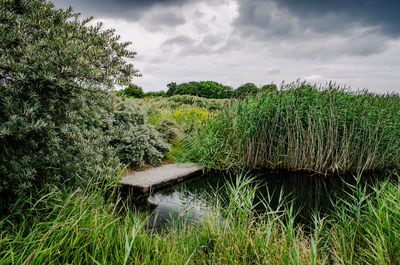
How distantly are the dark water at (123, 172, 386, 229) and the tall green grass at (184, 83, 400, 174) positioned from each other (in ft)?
1.32

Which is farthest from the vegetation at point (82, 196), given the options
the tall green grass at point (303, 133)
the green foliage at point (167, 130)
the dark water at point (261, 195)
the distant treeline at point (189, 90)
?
the distant treeline at point (189, 90)

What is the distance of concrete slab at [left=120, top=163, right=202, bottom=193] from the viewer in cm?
441

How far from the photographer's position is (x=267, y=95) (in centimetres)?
595

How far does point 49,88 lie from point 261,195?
3132mm

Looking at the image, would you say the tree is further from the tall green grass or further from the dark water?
the dark water

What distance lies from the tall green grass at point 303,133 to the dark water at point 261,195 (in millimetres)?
403

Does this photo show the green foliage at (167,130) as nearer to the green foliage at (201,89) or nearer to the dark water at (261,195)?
the dark water at (261,195)

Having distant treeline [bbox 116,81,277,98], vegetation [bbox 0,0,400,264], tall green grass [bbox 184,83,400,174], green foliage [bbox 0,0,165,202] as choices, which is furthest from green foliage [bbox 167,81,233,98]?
green foliage [bbox 0,0,165,202]

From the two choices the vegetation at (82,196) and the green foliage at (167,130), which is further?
the green foliage at (167,130)

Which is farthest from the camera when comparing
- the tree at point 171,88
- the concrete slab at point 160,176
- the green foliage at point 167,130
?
the tree at point 171,88

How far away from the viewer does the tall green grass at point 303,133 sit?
18.3 ft

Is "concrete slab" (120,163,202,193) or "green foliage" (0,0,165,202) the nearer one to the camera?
"green foliage" (0,0,165,202)

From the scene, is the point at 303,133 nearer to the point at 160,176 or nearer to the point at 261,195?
the point at 261,195

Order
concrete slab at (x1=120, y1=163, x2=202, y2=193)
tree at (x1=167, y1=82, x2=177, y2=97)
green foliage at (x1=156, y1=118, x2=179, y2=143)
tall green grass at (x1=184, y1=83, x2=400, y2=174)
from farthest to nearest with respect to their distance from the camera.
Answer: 1. tree at (x1=167, y1=82, x2=177, y2=97)
2. green foliage at (x1=156, y1=118, x2=179, y2=143)
3. tall green grass at (x1=184, y1=83, x2=400, y2=174)
4. concrete slab at (x1=120, y1=163, x2=202, y2=193)
